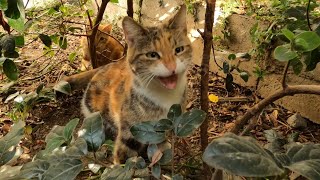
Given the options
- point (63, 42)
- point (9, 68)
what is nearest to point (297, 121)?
point (63, 42)

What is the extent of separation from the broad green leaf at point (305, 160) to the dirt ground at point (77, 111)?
42.4 inches

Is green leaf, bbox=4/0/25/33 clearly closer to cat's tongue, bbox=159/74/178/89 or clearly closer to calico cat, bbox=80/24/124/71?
cat's tongue, bbox=159/74/178/89

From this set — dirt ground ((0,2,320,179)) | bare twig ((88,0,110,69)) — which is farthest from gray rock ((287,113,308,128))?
bare twig ((88,0,110,69))

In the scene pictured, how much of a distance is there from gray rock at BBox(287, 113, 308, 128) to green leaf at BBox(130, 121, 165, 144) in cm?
143

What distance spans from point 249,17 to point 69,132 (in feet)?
6.06

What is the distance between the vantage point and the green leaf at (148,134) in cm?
104

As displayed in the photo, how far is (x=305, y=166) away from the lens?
63 cm

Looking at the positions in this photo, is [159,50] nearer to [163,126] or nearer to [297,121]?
[163,126]

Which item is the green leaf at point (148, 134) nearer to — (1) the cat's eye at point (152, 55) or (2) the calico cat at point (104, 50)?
(1) the cat's eye at point (152, 55)

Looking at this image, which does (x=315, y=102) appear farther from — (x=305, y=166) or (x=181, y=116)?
(x=305, y=166)

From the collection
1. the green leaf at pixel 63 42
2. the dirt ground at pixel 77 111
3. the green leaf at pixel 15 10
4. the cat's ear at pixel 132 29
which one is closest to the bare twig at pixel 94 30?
the green leaf at pixel 63 42

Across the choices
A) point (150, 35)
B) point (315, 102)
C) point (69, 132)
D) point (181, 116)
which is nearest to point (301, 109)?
point (315, 102)

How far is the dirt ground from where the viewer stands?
2.16 m

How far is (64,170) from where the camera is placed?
87 centimetres
